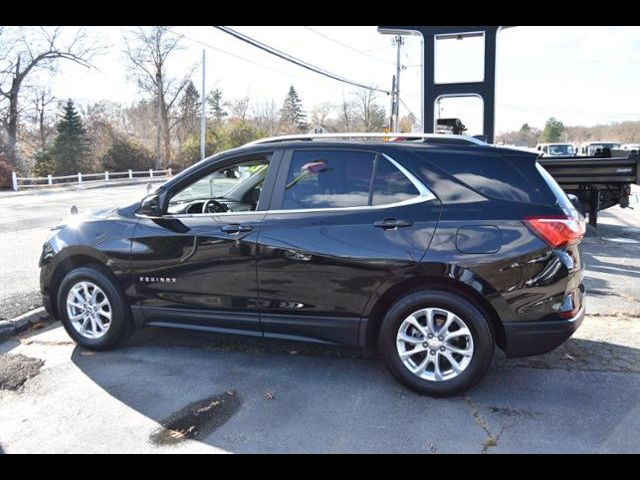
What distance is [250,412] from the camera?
3457mm

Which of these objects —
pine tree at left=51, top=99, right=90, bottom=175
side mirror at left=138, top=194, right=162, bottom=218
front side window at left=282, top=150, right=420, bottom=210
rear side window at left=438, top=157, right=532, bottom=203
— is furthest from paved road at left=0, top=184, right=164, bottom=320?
pine tree at left=51, top=99, right=90, bottom=175

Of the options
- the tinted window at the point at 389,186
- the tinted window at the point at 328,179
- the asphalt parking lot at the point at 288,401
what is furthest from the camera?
the tinted window at the point at 328,179

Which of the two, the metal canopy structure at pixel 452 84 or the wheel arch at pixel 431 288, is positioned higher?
the metal canopy structure at pixel 452 84

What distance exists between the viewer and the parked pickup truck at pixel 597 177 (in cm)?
948

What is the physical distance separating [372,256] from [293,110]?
89.7 metres

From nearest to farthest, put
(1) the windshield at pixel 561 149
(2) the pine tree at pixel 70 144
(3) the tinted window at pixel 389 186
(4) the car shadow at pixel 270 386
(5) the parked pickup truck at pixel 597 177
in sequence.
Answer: (4) the car shadow at pixel 270 386 < (3) the tinted window at pixel 389 186 < (5) the parked pickup truck at pixel 597 177 < (1) the windshield at pixel 561 149 < (2) the pine tree at pixel 70 144

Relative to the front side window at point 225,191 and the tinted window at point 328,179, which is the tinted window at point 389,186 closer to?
the tinted window at point 328,179

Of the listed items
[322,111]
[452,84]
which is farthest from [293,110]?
[452,84]

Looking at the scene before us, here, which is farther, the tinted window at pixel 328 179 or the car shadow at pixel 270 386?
the tinted window at pixel 328 179

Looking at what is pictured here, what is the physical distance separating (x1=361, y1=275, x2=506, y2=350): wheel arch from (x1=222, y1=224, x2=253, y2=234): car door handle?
1130 millimetres

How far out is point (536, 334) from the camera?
348 cm

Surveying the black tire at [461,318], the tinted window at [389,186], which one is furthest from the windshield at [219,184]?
the black tire at [461,318]

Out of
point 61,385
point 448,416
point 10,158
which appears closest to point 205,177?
point 61,385

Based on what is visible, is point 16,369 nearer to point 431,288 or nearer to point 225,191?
point 225,191
